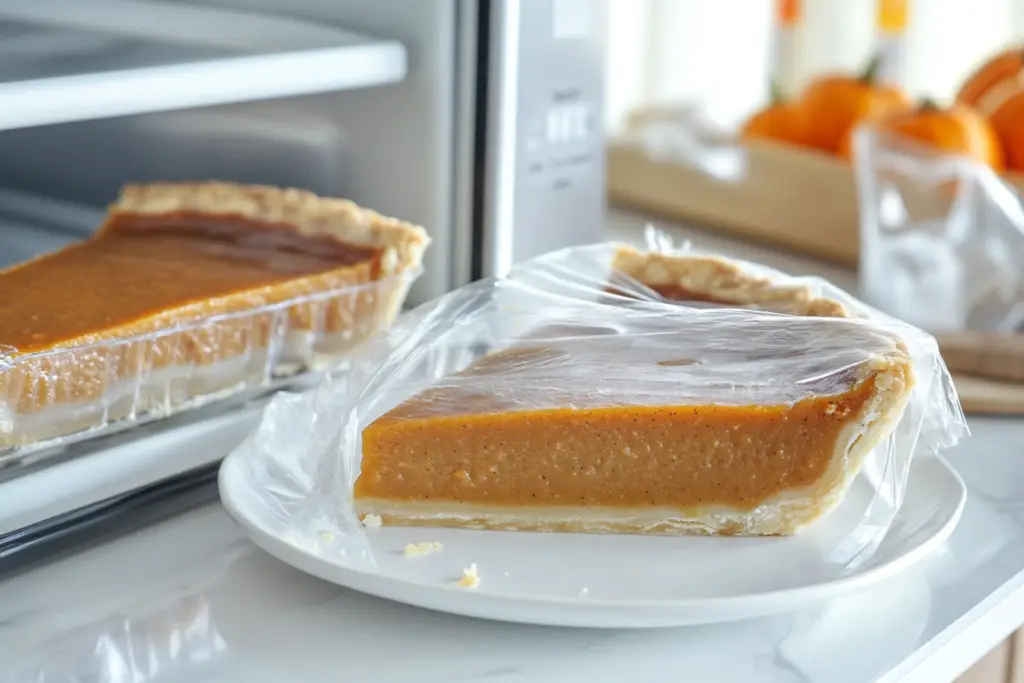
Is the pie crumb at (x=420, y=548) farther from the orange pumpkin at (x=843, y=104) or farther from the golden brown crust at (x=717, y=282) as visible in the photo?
the orange pumpkin at (x=843, y=104)

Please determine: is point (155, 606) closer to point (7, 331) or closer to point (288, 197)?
point (7, 331)

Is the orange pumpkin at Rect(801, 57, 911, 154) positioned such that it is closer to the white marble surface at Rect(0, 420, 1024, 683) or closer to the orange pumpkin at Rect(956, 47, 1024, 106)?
the orange pumpkin at Rect(956, 47, 1024, 106)

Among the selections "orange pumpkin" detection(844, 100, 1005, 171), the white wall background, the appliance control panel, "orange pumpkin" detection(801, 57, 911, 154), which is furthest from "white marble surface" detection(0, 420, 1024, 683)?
the white wall background

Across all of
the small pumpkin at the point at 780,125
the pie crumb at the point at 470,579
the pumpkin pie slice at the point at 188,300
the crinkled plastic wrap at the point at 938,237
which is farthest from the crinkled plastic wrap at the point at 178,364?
the small pumpkin at the point at 780,125

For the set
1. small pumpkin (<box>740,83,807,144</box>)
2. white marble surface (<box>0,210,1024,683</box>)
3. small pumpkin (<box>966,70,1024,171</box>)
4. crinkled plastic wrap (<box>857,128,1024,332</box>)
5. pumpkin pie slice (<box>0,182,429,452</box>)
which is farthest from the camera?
small pumpkin (<box>740,83,807,144</box>)

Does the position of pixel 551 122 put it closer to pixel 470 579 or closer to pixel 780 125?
pixel 470 579

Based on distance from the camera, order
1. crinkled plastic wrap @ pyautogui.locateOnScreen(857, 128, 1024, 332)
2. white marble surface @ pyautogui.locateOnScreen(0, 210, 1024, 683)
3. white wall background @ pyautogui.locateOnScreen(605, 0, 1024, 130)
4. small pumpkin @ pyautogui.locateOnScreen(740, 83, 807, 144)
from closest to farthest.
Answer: white marble surface @ pyautogui.locateOnScreen(0, 210, 1024, 683) → crinkled plastic wrap @ pyautogui.locateOnScreen(857, 128, 1024, 332) → small pumpkin @ pyautogui.locateOnScreen(740, 83, 807, 144) → white wall background @ pyautogui.locateOnScreen(605, 0, 1024, 130)
